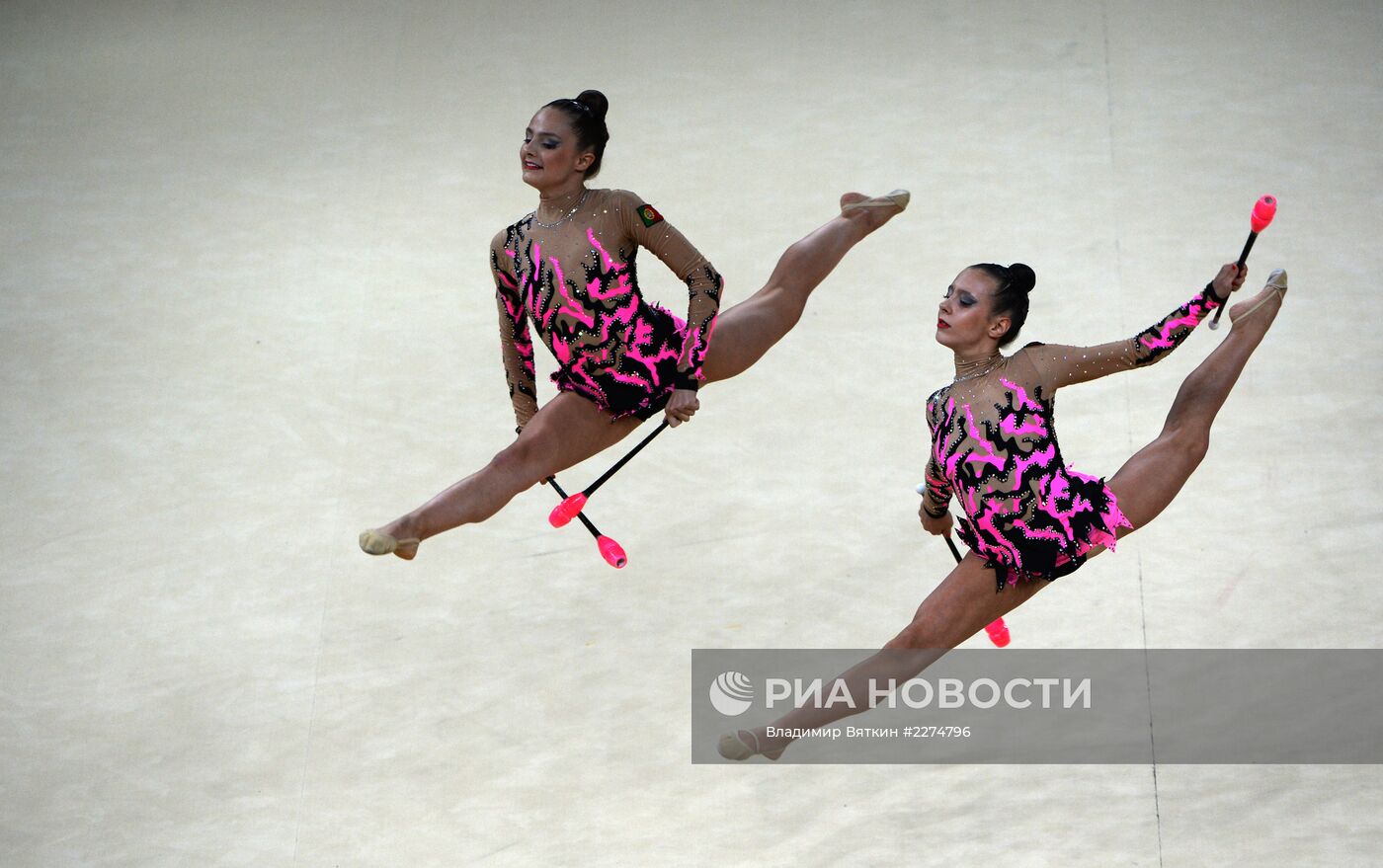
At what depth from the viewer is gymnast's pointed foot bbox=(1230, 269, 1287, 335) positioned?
398 cm

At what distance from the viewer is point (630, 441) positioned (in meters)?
7.00

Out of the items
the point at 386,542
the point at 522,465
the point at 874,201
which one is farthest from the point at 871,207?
the point at 386,542

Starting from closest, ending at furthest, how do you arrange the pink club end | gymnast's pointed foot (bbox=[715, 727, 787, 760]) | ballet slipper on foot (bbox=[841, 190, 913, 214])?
gymnast's pointed foot (bbox=[715, 727, 787, 760]) → the pink club end → ballet slipper on foot (bbox=[841, 190, 913, 214])

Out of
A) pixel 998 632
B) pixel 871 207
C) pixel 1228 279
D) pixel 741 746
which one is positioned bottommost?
pixel 741 746

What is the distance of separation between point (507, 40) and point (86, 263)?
8.68 feet

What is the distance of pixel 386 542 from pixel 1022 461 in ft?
4.97

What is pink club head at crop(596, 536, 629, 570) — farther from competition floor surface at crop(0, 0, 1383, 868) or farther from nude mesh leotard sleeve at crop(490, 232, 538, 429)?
competition floor surface at crop(0, 0, 1383, 868)

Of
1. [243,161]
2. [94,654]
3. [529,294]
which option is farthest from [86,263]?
[529,294]

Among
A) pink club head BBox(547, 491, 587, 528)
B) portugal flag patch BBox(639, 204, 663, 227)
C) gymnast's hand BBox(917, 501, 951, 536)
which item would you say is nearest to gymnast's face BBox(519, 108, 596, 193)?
portugal flag patch BBox(639, 204, 663, 227)

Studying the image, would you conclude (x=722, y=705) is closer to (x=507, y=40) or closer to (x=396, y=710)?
(x=396, y=710)

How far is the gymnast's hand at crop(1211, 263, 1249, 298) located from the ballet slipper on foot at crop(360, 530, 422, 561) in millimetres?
1937

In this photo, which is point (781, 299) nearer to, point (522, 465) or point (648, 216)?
point (648, 216)

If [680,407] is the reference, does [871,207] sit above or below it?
above

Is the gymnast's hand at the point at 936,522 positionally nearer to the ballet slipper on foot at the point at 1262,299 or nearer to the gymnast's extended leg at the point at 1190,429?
the gymnast's extended leg at the point at 1190,429
